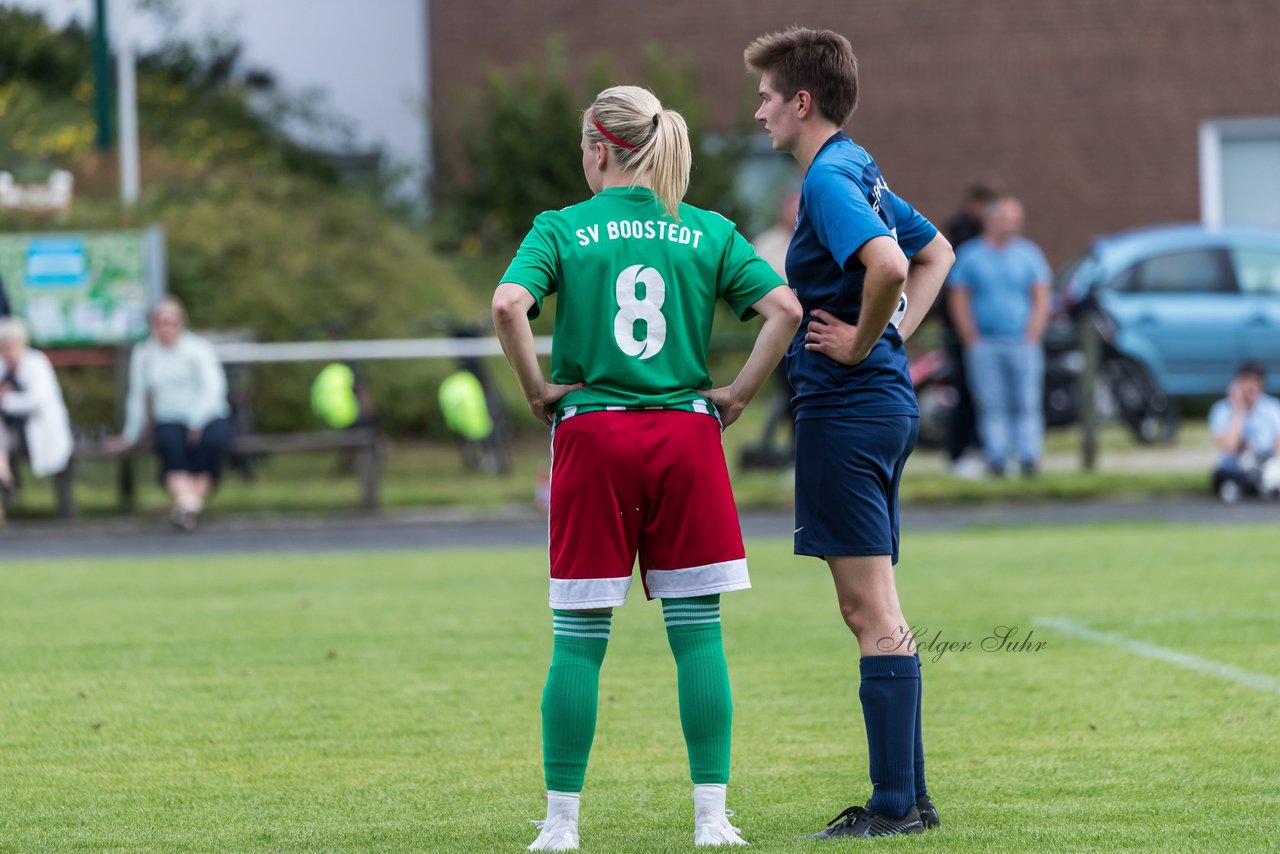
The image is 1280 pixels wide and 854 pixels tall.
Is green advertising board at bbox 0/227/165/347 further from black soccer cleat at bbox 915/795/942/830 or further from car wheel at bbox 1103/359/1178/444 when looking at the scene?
black soccer cleat at bbox 915/795/942/830

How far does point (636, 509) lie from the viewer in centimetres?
436

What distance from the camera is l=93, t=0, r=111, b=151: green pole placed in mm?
18938

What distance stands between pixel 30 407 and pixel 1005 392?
7719 mm

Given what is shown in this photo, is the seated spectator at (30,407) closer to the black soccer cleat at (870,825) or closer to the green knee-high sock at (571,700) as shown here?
the green knee-high sock at (571,700)

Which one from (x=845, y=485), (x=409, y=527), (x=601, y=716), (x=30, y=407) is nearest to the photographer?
(x=845, y=485)

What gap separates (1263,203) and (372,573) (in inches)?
686

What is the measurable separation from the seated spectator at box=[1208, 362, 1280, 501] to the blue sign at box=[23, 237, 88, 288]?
9.59 meters

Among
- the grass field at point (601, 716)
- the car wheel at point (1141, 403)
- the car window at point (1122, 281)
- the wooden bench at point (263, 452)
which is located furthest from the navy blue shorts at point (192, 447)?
the car window at point (1122, 281)

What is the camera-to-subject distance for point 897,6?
24109 millimetres

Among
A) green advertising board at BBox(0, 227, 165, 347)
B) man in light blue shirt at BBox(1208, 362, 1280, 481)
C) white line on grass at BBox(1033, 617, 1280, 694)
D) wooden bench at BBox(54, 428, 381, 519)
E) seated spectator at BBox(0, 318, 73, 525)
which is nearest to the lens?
white line on grass at BBox(1033, 617, 1280, 694)

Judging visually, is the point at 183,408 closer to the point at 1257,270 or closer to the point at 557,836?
the point at 1257,270

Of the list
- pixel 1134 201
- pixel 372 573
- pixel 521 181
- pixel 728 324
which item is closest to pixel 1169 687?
pixel 372 573

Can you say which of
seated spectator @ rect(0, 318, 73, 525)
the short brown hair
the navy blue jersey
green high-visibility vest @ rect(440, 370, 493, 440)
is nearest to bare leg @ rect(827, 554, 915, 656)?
the navy blue jersey

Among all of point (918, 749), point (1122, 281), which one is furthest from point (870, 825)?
point (1122, 281)
